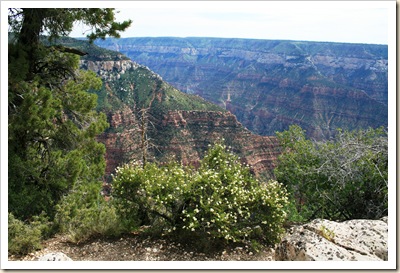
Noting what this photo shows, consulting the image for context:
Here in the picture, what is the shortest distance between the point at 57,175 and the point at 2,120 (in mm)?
2747

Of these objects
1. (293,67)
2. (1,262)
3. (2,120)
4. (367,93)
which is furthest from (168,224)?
(293,67)

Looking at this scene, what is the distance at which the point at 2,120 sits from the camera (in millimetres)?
5500

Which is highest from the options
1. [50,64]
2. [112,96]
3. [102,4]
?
[102,4]

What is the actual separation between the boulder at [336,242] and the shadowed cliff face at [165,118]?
44.2m

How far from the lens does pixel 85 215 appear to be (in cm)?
728

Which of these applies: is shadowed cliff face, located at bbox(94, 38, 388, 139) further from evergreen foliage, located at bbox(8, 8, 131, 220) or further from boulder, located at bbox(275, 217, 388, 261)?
boulder, located at bbox(275, 217, 388, 261)

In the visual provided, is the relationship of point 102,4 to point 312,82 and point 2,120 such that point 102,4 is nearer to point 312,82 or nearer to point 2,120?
point 2,120

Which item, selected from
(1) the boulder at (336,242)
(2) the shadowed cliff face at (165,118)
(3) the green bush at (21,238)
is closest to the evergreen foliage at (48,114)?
(3) the green bush at (21,238)

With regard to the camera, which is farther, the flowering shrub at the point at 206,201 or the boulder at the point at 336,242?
the flowering shrub at the point at 206,201

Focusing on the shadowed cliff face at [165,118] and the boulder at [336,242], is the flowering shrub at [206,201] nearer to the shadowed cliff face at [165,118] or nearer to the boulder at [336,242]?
the boulder at [336,242]

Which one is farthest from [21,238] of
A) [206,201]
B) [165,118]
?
[165,118]

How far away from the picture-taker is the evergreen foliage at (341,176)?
718 centimetres

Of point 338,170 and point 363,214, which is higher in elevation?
point 338,170

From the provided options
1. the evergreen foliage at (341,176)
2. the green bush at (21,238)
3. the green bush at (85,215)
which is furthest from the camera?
the evergreen foliage at (341,176)
